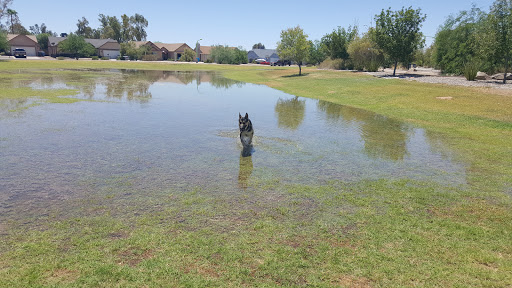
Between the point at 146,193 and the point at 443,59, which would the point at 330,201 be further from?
the point at 443,59

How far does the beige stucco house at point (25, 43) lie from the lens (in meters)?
120

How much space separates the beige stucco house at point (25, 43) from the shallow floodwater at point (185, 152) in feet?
414

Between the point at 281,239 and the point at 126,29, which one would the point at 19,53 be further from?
the point at 281,239

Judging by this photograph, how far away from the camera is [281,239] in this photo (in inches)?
272

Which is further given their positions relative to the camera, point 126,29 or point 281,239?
point 126,29

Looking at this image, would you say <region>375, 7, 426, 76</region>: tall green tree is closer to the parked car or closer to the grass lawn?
the grass lawn

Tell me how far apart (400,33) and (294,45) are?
17.9 meters

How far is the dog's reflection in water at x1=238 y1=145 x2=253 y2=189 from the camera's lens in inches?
400

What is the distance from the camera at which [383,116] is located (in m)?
23.7

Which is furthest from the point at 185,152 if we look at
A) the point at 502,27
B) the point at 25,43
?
the point at 25,43

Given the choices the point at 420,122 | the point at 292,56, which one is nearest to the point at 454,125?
the point at 420,122

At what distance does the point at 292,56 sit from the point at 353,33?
2593cm

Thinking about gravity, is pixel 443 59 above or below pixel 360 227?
above

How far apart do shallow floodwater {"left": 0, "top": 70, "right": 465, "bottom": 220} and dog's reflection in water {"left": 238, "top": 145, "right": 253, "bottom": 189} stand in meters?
0.03
